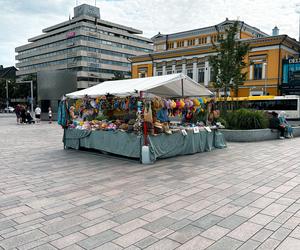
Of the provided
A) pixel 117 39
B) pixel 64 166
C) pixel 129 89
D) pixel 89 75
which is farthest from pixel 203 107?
pixel 117 39

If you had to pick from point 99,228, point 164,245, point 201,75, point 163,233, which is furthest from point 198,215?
point 201,75

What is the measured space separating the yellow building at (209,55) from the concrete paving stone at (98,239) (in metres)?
21.9

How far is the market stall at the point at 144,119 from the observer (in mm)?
7723

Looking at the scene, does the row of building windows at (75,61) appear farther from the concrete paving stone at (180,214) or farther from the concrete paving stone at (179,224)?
the concrete paving stone at (179,224)

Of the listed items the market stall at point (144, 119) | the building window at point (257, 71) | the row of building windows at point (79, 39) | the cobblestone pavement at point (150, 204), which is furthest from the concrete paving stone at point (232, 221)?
the row of building windows at point (79, 39)

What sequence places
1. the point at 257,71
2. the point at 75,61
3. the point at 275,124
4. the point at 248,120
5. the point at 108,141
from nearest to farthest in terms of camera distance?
1. the point at 108,141
2. the point at 248,120
3. the point at 275,124
4. the point at 257,71
5. the point at 75,61

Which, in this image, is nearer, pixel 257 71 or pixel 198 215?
pixel 198 215

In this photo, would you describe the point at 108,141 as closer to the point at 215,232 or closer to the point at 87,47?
the point at 215,232

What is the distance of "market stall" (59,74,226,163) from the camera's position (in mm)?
7723

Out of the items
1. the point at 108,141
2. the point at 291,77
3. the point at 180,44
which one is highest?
the point at 180,44

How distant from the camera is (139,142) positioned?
767 centimetres

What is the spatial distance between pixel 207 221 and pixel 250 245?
0.74 m

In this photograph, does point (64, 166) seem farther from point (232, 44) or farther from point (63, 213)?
point (232, 44)

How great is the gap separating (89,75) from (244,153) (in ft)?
241
